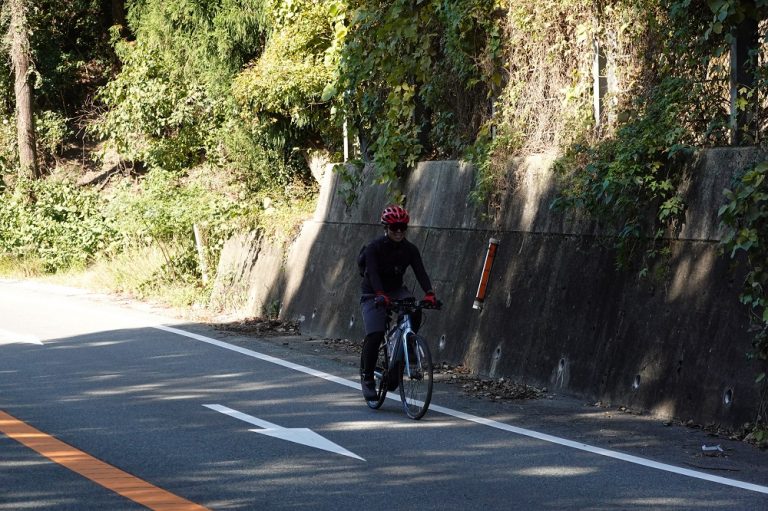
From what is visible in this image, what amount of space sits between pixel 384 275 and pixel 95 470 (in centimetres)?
378

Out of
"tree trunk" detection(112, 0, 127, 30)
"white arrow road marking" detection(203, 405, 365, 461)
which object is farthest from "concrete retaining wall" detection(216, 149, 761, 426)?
"tree trunk" detection(112, 0, 127, 30)

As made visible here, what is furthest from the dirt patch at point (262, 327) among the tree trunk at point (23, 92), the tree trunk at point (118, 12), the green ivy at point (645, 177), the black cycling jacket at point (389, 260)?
the tree trunk at point (118, 12)

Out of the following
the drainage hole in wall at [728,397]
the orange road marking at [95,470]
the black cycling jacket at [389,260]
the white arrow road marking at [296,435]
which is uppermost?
the black cycling jacket at [389,260]

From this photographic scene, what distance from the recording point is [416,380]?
10.3 metres

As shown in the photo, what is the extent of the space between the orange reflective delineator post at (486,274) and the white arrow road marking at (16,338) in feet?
18.6

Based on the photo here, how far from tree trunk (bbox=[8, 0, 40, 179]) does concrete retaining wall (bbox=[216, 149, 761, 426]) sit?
65.8 feet

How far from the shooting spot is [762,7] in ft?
32.9

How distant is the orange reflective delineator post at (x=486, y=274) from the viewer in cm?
1282

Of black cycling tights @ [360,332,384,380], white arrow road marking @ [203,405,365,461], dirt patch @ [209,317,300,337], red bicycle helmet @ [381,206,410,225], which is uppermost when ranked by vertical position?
red bicycle helmet @ [381,206,410,225]

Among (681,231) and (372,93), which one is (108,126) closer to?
(372,93)

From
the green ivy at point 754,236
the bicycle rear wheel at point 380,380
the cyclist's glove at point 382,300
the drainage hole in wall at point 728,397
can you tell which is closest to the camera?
the green ivy at point 754,236

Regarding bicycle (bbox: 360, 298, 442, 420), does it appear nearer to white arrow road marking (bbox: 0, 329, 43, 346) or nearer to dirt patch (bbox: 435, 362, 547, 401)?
dirt patch (bbox: 435, 362, 547, 401)

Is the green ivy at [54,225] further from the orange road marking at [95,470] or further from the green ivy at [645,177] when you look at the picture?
the orange road marking at [95,470]

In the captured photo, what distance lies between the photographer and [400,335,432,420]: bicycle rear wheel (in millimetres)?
10078
